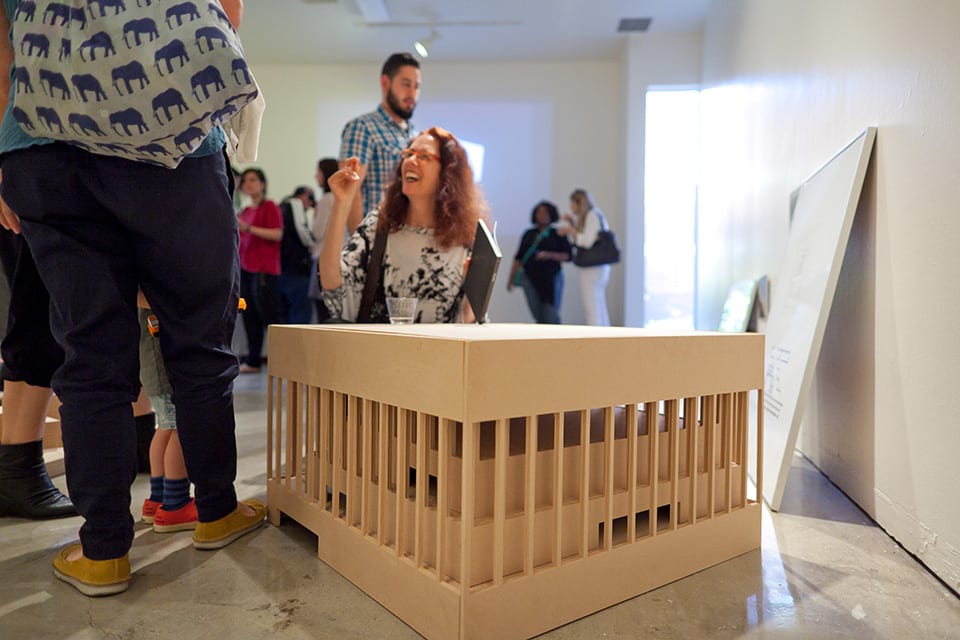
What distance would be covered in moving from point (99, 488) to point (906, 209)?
1613 millimetres

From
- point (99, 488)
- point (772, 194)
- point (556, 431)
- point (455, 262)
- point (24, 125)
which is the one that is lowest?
point (99, 488)

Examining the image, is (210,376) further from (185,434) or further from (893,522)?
(893,522)

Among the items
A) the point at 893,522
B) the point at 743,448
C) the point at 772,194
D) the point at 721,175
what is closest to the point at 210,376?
the point at 743,448

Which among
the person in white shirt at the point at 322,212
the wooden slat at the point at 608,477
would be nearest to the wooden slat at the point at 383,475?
the wooden slat at the point at 608,477

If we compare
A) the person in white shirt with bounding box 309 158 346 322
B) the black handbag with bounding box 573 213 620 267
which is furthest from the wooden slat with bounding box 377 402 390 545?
the black handbag with bounding box 573 213 620 267

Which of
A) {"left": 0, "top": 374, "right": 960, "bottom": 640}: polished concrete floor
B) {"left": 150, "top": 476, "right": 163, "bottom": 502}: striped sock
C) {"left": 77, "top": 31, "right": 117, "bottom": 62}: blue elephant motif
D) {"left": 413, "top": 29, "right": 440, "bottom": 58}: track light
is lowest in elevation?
{"left": 0, "top": 374, "right": 960, "bottom": 640}: polished concrete floor

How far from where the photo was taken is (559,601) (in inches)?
37.4

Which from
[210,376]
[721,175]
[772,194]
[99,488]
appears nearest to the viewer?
[99,488]

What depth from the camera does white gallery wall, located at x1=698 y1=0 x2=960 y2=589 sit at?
120 centimetres

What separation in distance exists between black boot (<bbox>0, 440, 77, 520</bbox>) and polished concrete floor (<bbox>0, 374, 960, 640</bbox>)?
0.04 metres

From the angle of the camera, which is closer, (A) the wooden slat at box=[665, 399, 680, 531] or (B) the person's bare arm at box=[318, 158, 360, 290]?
(A) the wooden slat at box=[665, 399, 680, 531]

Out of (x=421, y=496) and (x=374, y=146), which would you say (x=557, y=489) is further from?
(x=374, y=146)

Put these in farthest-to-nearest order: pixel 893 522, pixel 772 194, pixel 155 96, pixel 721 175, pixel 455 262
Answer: pixel 721 175
pixel 772 194
pixel 455 262
pixel 893 522
pixel 155 96

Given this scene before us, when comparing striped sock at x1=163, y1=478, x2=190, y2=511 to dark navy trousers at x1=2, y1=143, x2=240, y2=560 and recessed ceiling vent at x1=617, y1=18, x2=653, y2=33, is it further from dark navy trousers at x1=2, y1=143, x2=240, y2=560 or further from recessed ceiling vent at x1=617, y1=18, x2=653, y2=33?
recessed ceiling vent at x1=617, y1=18, x2=653, y2=33
